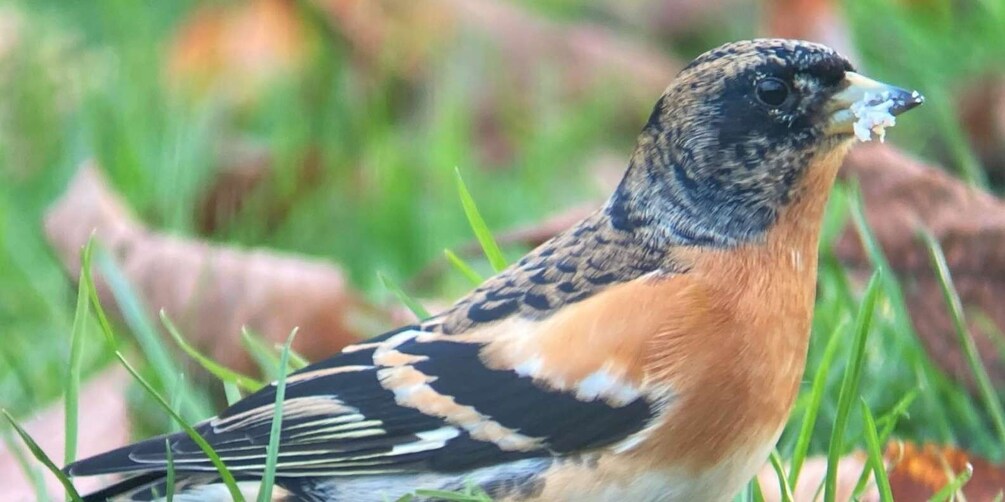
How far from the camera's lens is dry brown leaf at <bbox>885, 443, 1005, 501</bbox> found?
2.12 meters

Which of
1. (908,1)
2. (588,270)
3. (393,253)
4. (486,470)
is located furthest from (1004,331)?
(908,1)

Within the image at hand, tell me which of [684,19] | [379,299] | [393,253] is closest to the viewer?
[379,299]

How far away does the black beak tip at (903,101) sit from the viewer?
2.06 metres

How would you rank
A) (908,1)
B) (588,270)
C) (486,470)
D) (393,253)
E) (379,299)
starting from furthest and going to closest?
1. (908,1)
2. (393,253)
3. (379,299)
4. (588,270)
5. (486,470)

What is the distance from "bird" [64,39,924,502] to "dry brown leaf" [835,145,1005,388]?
21.9 inches

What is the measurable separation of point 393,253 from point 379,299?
1.25ft

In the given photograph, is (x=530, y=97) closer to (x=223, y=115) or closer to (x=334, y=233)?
(x=223, y=115)

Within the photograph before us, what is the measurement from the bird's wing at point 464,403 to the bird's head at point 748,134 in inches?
5.6

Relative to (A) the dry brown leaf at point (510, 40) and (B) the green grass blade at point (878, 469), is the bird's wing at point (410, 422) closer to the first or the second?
(B) the green grass blade at point (878, 469)

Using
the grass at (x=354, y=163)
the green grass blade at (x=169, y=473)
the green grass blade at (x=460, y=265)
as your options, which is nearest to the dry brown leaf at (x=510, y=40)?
the grass at (x=354, y=163)

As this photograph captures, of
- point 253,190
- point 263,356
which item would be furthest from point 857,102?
point 253,190

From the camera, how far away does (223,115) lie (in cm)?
425

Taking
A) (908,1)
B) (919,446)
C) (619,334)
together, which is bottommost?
(919,446)

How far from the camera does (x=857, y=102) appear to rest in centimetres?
204
